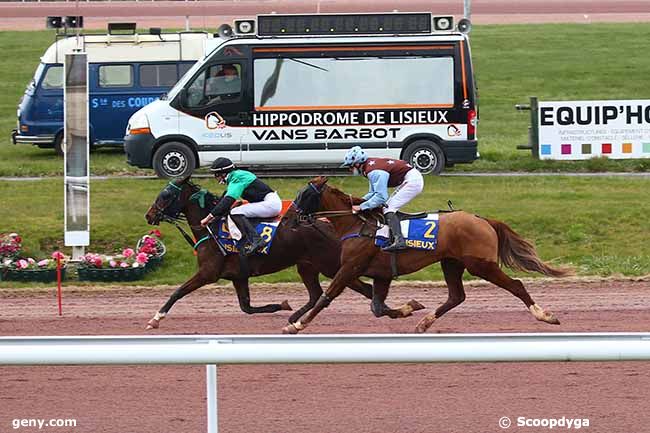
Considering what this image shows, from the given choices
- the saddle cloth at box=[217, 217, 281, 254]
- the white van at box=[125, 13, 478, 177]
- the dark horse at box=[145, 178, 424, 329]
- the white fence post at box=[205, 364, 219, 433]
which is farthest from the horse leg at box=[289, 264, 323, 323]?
the white van at box=[125, 13, 478, 177]

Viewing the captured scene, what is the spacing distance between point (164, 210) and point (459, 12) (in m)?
28.5

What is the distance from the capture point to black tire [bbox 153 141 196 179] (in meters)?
21.2

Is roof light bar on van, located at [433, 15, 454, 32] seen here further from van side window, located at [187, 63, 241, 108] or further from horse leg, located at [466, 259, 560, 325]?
horse leg, located at [466, 259, 560, 325]

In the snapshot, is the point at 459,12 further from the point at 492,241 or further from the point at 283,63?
the point at 492,241

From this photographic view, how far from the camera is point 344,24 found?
2098cm

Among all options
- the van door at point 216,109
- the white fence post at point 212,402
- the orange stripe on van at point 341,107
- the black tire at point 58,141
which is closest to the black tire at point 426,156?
the orange stripe on van at point 341,107

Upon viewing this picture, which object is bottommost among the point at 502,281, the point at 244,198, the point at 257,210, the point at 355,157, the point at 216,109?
the point at 502,281

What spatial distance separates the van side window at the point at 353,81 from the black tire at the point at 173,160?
1.43 meters

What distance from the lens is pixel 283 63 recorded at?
21.0 meters

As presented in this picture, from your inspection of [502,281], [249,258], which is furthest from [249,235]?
[502,281]

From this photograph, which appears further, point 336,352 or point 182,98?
point 182,98

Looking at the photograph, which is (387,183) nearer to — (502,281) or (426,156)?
(502,281)

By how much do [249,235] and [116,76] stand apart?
14721 millimetres

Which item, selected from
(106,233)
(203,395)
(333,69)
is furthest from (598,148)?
(203,395)
